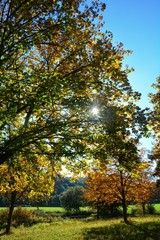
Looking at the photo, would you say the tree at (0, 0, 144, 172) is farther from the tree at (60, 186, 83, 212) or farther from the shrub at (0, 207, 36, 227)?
the tree at (60, 186, 83, 212)

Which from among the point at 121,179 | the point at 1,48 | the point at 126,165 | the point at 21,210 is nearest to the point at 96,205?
the point at 21,210

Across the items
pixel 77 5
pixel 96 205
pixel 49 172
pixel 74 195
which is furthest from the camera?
pixel 74 195

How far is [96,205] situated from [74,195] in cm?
3079

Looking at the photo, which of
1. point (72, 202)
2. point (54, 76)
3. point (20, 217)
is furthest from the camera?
point (72, 202)

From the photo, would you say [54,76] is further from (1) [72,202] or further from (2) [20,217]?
(1) [72,202]

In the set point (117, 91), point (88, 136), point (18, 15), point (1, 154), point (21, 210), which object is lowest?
point (21, 210)

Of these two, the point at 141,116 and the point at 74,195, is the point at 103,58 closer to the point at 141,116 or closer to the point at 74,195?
the point at 141,116

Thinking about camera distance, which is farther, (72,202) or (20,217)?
(72,202)

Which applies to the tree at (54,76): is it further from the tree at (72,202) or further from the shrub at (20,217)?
the tree at (72,202)

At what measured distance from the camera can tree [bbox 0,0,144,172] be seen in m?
9.84

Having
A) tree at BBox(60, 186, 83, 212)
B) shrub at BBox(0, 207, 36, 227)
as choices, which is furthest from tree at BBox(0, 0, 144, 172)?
tree at BBox(60, 186, 83, 212)

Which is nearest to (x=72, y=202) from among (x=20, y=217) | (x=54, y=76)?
(x=20, y=217)

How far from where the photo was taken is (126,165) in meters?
11.9

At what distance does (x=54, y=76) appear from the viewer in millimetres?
10453
